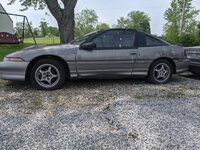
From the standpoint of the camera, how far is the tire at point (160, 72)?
6.01 m

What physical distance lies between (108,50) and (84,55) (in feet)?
1.72

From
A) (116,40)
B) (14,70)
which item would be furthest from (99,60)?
(14,70)

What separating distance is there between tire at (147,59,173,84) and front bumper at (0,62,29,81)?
8.75ft

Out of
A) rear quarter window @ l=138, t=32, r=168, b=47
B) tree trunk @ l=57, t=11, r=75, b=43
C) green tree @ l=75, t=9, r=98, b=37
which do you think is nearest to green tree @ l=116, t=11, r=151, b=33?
green tree @ l=75, t=9, r=98, b=37

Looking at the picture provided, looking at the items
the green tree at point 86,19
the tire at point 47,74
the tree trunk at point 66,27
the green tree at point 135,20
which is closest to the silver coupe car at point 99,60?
the tire at point 47,74

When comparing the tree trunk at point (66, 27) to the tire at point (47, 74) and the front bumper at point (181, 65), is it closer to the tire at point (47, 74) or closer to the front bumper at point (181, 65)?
the tire at point (47, 74)

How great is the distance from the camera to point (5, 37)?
1567 centimetres

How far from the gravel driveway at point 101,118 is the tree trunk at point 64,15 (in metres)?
5.21

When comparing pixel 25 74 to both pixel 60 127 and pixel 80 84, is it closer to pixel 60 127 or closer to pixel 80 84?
pixel 80 84

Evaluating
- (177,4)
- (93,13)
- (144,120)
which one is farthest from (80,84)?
(93,13)

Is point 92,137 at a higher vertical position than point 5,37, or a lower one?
lower

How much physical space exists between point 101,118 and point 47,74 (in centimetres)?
204

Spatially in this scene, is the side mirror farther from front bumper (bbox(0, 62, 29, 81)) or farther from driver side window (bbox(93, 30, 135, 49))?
front bumper (bbox(0, 62, 29, 81))

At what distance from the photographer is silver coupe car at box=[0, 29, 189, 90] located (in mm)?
5355
